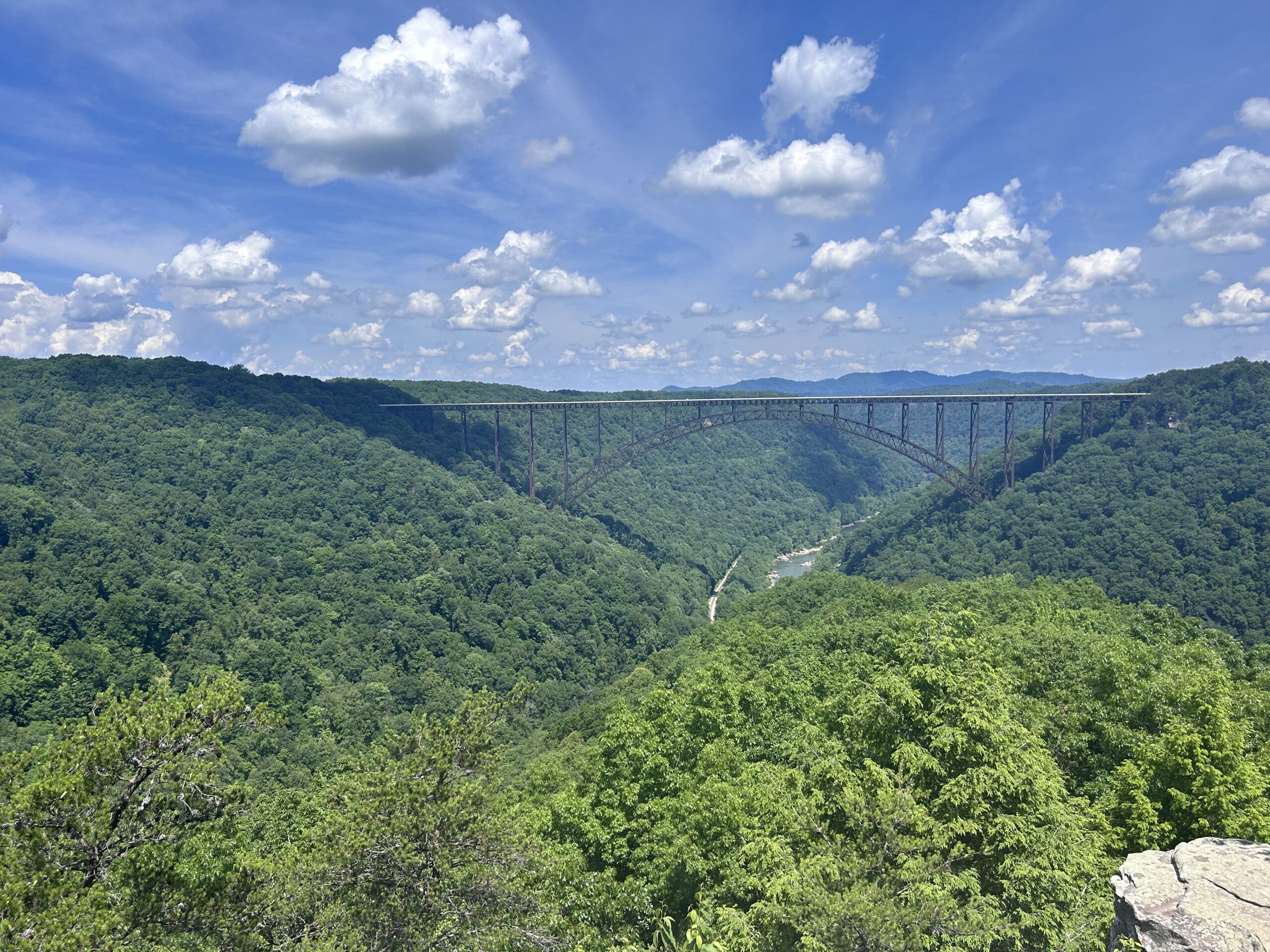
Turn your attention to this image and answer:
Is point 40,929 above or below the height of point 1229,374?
below

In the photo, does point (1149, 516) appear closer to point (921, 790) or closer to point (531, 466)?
point (921, 790)

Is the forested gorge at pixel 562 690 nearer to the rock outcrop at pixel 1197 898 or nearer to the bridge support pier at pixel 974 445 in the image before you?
the rock outcrop at pixel 1197 898

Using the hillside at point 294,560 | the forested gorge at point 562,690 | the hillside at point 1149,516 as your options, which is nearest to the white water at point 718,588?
the hillside at point 294,560

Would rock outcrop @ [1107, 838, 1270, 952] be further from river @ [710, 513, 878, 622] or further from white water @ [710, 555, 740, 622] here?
river @ [710, 513, 878, 622]

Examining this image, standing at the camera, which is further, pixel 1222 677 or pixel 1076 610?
pixel 1076 610

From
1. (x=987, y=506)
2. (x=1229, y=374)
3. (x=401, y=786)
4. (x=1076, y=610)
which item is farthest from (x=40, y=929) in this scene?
(x=1229, y=374)

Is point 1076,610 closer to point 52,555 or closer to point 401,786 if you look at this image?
point 401,786

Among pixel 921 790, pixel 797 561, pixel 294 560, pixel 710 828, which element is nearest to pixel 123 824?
pixel 710 828
